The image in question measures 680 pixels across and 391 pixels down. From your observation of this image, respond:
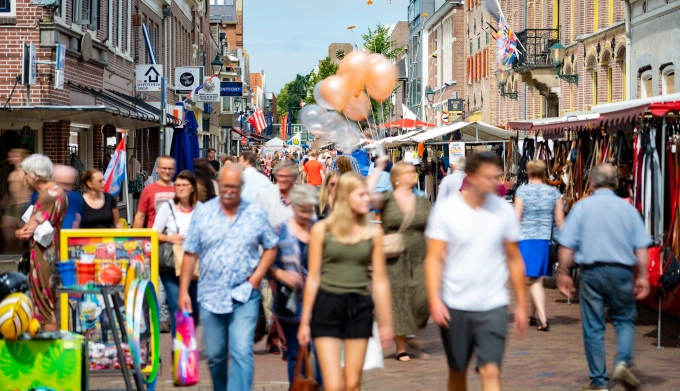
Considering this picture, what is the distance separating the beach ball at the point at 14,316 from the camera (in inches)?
237

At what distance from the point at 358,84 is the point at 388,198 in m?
2.05

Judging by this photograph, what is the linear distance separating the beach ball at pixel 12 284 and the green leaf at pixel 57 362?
48 centimetres

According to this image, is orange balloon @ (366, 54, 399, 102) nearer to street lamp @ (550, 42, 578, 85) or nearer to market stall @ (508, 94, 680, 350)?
market stall @ (508, 94, 680, 350)

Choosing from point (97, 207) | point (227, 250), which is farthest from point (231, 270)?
point (97, 207)

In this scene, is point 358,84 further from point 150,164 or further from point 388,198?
point 150,164

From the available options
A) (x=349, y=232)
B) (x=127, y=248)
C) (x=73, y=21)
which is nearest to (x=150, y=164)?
(x=73, y=21)

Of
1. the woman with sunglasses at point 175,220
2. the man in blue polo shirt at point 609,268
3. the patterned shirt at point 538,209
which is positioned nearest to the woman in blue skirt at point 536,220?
the patterned shirt at point 538,209

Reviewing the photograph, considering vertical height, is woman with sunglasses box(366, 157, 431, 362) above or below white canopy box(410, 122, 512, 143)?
below

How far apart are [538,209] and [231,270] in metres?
5.16

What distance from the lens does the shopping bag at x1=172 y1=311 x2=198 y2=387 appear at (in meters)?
6.63

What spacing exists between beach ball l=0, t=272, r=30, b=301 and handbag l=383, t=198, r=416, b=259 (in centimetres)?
323

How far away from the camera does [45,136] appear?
18297 millimetres

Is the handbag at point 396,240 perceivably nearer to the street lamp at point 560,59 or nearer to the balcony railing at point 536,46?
the street lamp at point 560,59

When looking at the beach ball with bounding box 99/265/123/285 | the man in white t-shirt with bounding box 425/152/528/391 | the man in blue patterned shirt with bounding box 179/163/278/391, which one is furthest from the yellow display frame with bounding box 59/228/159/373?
the man in white t-shirt with bounding box 425/152/528/391
